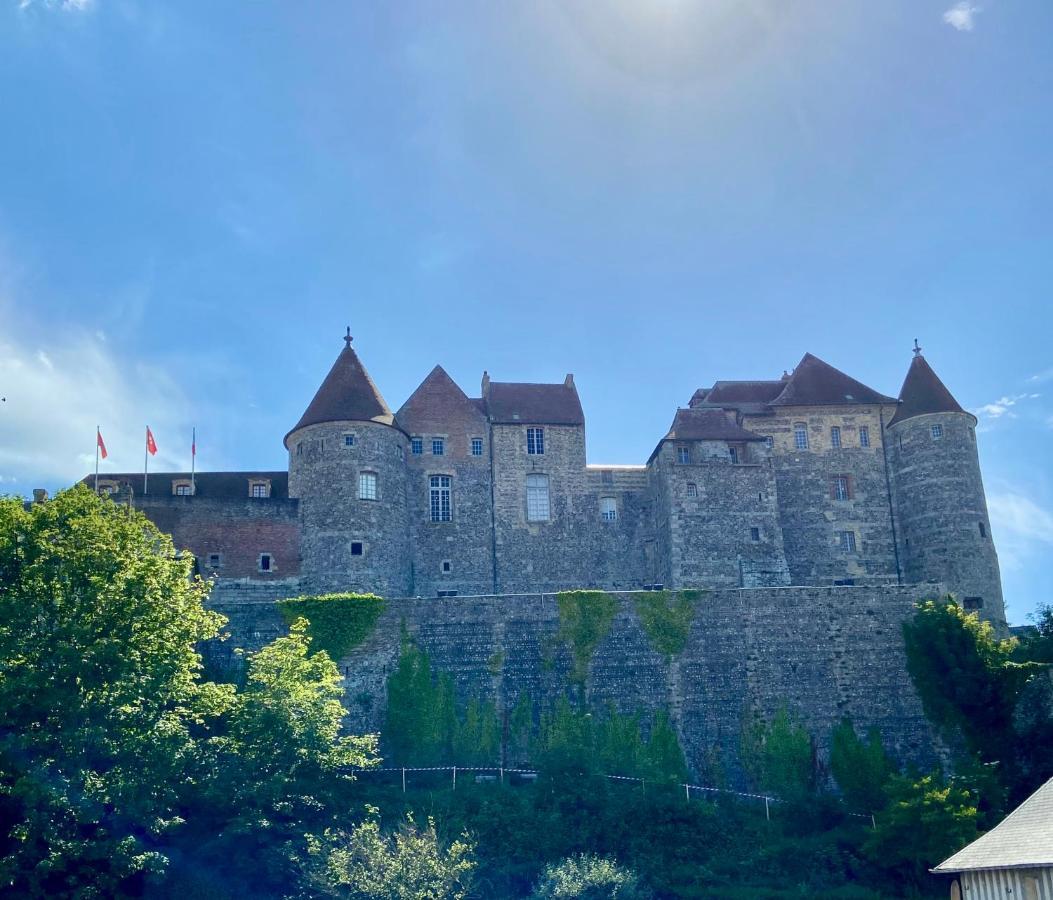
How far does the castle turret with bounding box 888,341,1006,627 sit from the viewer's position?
44031mm

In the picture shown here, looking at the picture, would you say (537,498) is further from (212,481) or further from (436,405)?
(212,481)

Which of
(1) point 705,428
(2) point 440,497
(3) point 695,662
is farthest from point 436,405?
(3) point 695,662

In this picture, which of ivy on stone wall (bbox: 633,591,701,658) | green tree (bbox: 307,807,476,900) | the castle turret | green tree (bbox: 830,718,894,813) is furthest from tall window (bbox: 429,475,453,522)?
green tree (bbox: 307,807,476,900)

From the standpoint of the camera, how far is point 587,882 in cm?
2806

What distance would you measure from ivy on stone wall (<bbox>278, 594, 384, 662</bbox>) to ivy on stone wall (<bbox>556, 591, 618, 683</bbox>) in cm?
568

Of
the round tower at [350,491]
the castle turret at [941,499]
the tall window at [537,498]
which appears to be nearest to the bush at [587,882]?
the round tower at [350,491]

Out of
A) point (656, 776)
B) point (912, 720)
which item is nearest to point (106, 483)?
point (656, 776)

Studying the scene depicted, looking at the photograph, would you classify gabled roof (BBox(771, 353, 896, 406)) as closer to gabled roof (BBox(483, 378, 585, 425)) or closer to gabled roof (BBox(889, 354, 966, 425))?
gabled roof (BBox(889, 354, 966, 425))

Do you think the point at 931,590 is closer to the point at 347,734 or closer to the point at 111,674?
the point at 347,734

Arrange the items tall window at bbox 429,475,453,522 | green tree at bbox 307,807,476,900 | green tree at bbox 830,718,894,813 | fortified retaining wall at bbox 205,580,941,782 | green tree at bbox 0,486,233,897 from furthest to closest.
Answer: tall window at bbox 429,475,453,522
fortified retaining wall at bbox 205,580,941,782
green tree at bbox 830,718,894,813
green tree at bbox 307,807,476,900
green tree at bbox 0,486,233,897

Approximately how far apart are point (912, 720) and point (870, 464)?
13338 mm

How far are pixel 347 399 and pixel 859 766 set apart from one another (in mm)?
21293

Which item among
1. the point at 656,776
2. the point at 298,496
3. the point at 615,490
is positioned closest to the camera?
the point at 656,776

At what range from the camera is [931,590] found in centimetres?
3869
